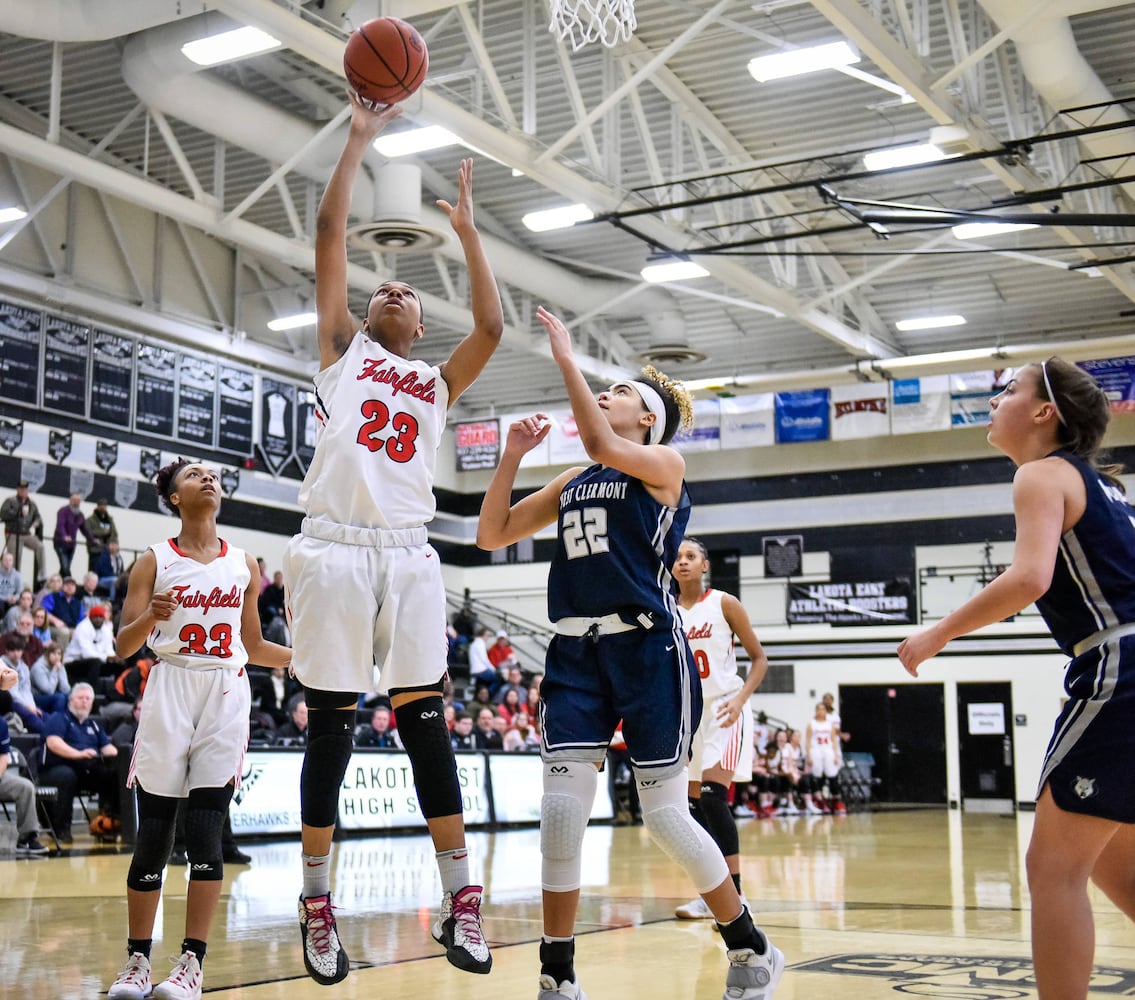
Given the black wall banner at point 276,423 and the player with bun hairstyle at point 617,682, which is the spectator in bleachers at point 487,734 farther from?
the player with bun hairstyle at point 617,682

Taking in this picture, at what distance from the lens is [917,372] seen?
75.2ft

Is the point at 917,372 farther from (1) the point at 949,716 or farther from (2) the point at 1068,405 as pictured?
(2) the point at 1068,405

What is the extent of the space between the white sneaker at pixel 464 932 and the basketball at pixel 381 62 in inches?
98.8

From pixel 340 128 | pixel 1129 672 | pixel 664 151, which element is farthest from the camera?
pixel 664 151

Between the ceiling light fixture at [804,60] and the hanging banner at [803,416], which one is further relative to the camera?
the hanging banner at [803,416]

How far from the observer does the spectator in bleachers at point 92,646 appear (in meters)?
14.6

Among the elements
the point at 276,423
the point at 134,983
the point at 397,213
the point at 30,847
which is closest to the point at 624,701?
the point at 134,983

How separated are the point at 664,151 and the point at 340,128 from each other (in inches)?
179

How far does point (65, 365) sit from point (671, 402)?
17.1 metres

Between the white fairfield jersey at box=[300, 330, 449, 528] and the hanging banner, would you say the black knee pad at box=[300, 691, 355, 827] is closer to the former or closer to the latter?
the white fairfield jersey at box=[300, 330, 449, 528]

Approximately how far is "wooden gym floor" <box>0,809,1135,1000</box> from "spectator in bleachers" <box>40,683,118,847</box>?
461 millimetres

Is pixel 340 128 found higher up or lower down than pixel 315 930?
higher up

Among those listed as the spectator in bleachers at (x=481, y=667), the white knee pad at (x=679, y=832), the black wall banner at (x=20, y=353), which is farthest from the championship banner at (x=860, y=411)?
the white knee pad at (x=679, y=832)

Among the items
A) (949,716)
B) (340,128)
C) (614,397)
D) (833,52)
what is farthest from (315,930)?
(949,716)
